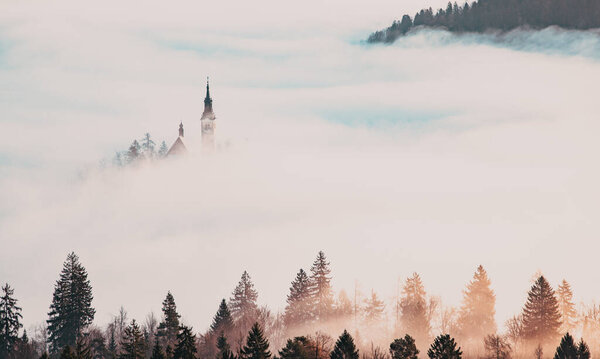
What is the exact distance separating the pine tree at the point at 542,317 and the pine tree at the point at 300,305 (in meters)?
25.6

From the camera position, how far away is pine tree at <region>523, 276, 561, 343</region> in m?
90.7

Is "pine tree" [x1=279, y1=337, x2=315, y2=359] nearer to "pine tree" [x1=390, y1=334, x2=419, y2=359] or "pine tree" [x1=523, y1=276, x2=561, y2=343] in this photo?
"pine tree" [x1=390, y1=334, x2=419, y2=359]

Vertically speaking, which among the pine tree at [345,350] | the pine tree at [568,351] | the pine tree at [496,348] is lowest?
the pine tree at [496,348]

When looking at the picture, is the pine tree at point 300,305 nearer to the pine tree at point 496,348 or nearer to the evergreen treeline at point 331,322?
the evergreen treeline at point 331,322

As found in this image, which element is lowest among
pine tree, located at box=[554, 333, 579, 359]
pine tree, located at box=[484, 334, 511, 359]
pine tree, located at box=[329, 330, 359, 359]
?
pine tree, located at box=[484, 334, 511, 359]

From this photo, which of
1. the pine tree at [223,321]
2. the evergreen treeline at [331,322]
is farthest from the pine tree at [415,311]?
the pine tree at [223,321]

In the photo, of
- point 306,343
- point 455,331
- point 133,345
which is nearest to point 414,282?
point 455,331

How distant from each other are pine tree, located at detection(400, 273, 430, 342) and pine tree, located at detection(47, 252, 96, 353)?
35.4 m

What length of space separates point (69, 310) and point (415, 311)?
127 feet

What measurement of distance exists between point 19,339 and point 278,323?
1204 inches

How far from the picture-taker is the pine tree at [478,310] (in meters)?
97.9

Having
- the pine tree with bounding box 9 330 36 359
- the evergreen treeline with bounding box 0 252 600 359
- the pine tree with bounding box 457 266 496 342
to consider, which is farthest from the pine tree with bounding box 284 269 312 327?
the pine tree with bounding box 9 330 36 359

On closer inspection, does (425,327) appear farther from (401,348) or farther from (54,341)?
(54,341)

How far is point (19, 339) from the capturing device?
3693 inches
